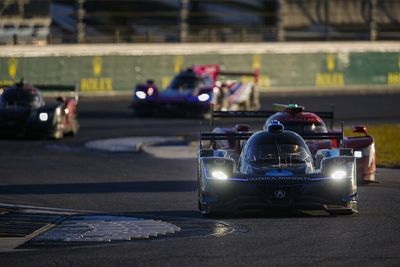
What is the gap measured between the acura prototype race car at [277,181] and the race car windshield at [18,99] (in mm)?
14192

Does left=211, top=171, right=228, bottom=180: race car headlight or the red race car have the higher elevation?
the red race car

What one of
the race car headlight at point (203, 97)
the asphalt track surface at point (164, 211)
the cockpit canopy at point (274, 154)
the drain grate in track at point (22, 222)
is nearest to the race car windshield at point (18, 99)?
the asphalt track surface at point (164, 211)

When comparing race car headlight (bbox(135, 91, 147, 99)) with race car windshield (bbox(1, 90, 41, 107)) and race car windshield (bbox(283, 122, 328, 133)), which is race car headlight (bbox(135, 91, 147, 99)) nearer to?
race car windshield (bbox(1, 90, 41, 107))

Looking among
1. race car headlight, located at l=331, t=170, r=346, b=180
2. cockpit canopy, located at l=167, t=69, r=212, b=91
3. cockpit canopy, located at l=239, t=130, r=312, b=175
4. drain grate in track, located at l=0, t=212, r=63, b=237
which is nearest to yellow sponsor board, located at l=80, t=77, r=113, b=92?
cockpit canopy, located at l=167, t=69, r=212, b=91

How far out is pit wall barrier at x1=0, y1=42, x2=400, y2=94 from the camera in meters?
44.0

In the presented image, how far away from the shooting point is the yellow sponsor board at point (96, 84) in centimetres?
4441

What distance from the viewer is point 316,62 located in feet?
159

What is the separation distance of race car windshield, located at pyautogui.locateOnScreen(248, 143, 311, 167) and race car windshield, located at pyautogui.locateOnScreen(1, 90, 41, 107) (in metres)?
14.4

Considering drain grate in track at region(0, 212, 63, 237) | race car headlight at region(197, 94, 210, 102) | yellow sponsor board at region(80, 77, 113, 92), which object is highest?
yellow sponsor board at region(80, 77, 113, 92)

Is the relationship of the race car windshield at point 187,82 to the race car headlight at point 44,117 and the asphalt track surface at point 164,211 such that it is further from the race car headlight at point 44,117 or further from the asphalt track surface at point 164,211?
the race car headlight at point 44,117

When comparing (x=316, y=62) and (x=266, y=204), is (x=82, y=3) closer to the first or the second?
(x=316, y=62)

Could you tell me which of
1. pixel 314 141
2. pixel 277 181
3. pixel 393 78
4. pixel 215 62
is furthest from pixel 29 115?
pixel 393 78

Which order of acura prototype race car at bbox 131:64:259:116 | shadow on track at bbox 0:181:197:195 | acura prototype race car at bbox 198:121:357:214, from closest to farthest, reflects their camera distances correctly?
acura prototype race car at bbox 198:121:357:214, shadow on track at bbox 0:181:197:195, acura prototype race car at bbox 131:64:259:116

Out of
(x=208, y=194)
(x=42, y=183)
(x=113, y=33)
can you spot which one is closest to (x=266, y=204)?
(x=208, y=194)
